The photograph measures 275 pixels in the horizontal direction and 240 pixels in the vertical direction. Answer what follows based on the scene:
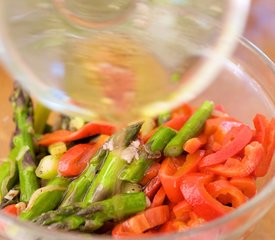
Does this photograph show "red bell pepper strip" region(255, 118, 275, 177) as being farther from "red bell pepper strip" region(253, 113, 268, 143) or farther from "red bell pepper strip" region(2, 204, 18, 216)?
"red bell pepper strip" region(2, 204, 18, 216)

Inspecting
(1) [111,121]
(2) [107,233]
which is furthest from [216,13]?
(2) [107,233]

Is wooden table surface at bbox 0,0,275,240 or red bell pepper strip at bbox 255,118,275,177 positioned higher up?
red bell pepper strip at bbox 255,118,275,177

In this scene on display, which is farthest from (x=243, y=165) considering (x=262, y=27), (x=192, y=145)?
(x=262, y=27)

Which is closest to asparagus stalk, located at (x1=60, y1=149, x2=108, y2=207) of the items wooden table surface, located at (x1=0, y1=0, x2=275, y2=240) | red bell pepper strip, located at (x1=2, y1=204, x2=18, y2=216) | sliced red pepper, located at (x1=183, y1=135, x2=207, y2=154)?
red bell pepper strip, located at (x1=2, y1=204, x2=18, y2=216)

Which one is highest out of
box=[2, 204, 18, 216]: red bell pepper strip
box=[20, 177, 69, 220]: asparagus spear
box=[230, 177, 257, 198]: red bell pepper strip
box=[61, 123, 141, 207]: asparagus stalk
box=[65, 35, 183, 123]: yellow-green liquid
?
box=[65, 35, 183, 123]: yellow-green liquid

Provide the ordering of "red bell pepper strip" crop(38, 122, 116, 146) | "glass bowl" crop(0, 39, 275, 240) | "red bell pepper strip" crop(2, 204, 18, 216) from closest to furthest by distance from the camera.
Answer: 1. "glass bowl" crop(0, 39, 275, 240)
2. "red bell pepper strip" crop(2, 204, 18, 216)
3. "red bell pepper strip" crop(38, 122, 116, 146)

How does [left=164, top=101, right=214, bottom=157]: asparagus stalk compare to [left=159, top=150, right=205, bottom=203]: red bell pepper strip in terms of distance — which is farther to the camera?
[left=164, top=101, right=214, bottom=157]: asparagus stalk

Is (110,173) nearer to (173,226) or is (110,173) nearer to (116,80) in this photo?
(173,226)

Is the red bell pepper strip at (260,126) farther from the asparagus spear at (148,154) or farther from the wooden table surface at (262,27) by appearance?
the wooden table surface at (262,27)
